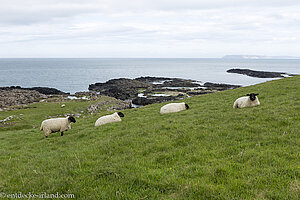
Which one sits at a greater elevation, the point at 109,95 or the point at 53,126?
the point at 53,126

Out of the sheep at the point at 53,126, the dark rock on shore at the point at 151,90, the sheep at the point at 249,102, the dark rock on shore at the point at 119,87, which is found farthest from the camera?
the dark rock on shore at the point at 119,87

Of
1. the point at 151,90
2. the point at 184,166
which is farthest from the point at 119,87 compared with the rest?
the point at 184,166

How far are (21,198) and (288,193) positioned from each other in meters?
6.99

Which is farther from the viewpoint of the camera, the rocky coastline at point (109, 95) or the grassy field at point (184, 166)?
the rocky coastline at point (109, 95)

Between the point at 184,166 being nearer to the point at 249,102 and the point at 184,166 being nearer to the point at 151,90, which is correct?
the point at 249,102

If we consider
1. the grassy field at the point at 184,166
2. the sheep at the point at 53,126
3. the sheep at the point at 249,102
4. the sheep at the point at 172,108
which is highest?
the sheep at the point at 249,102

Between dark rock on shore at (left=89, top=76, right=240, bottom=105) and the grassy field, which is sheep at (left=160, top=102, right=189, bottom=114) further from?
dark rock on shore at (left=89, top=76, right=240, bottom=105)

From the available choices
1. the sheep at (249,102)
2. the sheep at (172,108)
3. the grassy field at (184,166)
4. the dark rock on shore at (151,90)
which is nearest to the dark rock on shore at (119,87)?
the dark rock on shore at (151,90)

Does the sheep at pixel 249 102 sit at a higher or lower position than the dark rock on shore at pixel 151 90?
higher

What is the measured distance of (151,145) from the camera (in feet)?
30.9

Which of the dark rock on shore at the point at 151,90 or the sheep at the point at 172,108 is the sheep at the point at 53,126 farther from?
the dark rock on shore at the point at 151,90

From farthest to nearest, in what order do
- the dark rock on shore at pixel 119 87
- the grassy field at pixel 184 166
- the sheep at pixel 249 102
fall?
the dark rock on shore at pixel 119 87
the sheep at pixel 249 102
the grassy field at pixel 184 166

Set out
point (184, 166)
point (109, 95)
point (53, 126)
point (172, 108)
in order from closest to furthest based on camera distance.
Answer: point (184, 166) → point (53, 126) → point (172, 108) → point (109, 95)

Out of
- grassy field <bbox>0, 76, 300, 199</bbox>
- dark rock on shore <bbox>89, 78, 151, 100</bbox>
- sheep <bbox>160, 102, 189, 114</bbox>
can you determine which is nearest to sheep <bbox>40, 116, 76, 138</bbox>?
grassy field <bbox>0, 76, 300, 199</bbox>
